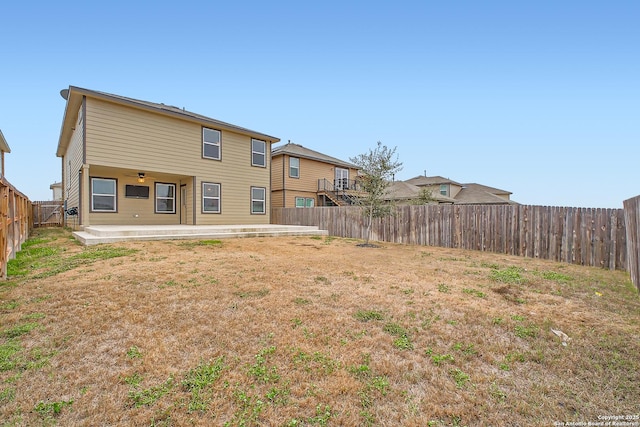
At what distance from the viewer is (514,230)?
8945 millimetres

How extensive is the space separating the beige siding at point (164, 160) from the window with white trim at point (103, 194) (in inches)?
9.4

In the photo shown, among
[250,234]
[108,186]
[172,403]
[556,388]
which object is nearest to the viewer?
[172,403]

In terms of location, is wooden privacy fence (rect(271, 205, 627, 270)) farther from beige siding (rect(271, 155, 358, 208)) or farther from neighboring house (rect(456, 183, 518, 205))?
neighboring house (rect(456, 183, 518, 205))

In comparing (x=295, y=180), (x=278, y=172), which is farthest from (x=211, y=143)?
(x=295, y=180)

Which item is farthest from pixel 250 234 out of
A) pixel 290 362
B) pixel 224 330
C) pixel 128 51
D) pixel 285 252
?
pixel 128 51

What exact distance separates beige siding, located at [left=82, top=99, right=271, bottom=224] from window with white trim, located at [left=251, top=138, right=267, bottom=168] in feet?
0.79

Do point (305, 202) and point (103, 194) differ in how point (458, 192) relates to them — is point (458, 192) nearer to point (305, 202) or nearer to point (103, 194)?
point (305, 202)

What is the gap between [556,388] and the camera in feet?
7.20

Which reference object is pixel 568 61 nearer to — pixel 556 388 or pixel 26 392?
pixel 556 388

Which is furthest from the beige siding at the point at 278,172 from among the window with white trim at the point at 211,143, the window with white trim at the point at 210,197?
the window with white trim at the point at 210,197

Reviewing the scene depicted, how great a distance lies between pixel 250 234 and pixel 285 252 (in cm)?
400

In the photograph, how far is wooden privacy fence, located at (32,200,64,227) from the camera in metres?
17.1

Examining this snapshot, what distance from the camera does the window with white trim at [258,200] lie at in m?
15.6

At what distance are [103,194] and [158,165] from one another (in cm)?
271
